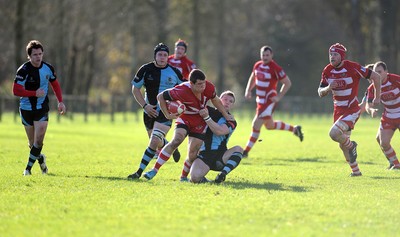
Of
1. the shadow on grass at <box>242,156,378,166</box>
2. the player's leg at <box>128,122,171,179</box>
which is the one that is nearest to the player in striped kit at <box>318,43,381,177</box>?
the player's leg at <box>128,122,171,179</box>

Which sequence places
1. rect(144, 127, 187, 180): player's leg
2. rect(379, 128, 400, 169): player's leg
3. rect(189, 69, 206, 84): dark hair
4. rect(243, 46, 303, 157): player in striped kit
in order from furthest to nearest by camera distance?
rect(243, 46, 303, 157): player in striped kit, rect(379, 128, 400, 169): player's leg, rect(144, 127, 187, 180): player's leg, rect(189, 69, 206, 84): dark hair

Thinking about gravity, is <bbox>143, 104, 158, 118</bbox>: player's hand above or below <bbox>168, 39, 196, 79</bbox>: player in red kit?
below

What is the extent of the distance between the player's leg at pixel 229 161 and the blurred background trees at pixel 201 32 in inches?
1598

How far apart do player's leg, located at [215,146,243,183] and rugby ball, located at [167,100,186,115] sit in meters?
1.16

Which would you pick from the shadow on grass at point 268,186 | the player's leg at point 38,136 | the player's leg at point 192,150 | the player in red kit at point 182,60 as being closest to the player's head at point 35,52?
the player's leg at point 38,136

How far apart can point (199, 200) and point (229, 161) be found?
255cm

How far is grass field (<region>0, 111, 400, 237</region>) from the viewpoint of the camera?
34.3ft

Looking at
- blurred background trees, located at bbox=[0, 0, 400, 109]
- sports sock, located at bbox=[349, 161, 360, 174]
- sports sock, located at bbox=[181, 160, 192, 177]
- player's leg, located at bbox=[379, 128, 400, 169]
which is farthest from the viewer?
blurred background trees, located at bbox=[0, 0, 400, 109]

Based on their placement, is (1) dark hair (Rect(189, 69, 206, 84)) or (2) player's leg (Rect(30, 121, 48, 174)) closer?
(1) dark hair (Rect(189, 69, 206, 84))

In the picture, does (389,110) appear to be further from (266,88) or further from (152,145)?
(152,145)

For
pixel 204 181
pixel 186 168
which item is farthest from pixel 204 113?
pixel 186 168

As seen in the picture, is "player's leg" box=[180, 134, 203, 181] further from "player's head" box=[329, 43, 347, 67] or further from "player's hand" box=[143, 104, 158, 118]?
"player's head" box=[329, 43, 347, 67]

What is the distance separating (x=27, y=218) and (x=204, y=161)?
4648 mm

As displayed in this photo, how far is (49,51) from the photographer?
225 feet
